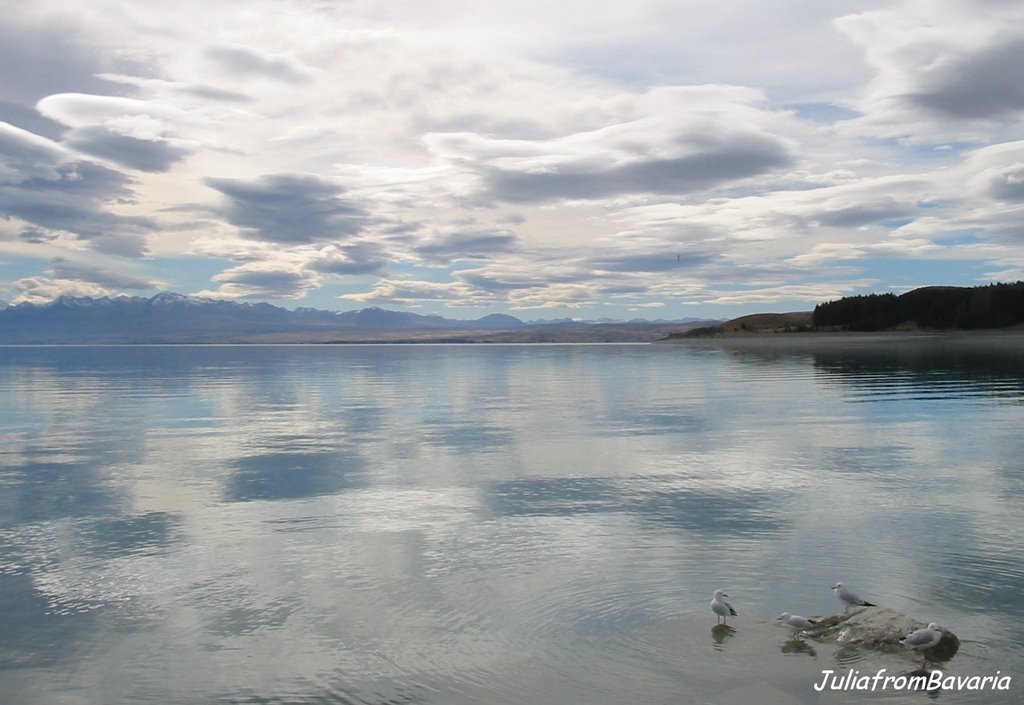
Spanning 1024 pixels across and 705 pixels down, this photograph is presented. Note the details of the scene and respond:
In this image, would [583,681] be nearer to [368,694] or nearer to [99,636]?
[368,694]

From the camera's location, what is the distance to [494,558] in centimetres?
1892

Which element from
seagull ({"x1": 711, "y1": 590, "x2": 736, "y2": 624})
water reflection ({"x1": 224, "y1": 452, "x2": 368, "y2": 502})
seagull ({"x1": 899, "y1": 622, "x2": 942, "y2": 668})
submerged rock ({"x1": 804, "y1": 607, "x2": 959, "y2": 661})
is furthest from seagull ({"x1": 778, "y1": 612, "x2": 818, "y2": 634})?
water reflection ({"x1": 224, "y1": 452, "x2": 368, "y2": 502})

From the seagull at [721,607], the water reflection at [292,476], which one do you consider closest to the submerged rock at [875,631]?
the seagull at [721,607]

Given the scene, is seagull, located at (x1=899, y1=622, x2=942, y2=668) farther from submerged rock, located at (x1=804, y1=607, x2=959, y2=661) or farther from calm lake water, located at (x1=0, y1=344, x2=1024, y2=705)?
calm lake water, located at (x1=0, y1=344, x2=1024, y2=705)

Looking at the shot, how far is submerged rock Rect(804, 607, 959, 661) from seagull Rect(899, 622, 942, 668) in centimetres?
11

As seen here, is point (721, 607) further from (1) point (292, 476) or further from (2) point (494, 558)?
(1) point (292, 476)

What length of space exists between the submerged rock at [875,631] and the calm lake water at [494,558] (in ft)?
1.18

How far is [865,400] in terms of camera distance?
2074 inches

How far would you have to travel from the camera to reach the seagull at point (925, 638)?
42.6 ft

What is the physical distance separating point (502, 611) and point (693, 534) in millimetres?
6837

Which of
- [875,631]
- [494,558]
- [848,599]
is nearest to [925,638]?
[875,631]

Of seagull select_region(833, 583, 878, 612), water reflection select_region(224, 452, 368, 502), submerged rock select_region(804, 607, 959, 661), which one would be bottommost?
submerged rock select_region(804, 607, 959, 661)

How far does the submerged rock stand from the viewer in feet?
43.5

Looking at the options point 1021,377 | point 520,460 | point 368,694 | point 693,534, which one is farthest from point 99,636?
point 1021,377
